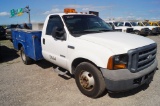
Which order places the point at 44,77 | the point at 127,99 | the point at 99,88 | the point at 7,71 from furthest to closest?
the point at 7,71, the point at 44,77, the point at 127,99, the point at 99,88

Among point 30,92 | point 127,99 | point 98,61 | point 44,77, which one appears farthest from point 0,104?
point 127,99

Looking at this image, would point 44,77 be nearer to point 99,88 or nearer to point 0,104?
point 0,104

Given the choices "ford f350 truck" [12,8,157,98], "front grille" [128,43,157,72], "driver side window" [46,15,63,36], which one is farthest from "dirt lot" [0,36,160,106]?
"driver side window" [46,15,63,36]

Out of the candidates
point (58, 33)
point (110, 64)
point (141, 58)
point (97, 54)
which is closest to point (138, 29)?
point (58, 33)

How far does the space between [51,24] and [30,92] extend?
216 cm

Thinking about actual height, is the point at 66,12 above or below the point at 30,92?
above

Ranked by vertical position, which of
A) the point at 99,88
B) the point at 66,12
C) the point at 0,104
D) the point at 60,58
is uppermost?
the point at 66,12

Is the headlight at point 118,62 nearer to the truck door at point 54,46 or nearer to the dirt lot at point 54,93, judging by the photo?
the dirt lot at point 54,93

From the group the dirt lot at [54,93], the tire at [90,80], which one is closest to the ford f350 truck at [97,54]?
the tire at [90,80]

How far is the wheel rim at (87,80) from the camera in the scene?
159 inches

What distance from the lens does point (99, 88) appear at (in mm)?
3857

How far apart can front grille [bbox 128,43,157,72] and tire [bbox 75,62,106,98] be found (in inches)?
28.1

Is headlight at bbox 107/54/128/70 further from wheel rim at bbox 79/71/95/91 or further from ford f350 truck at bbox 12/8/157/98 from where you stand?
wheel rim at bbox 79/71/95/91

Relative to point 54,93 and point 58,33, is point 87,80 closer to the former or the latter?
point 54,93
